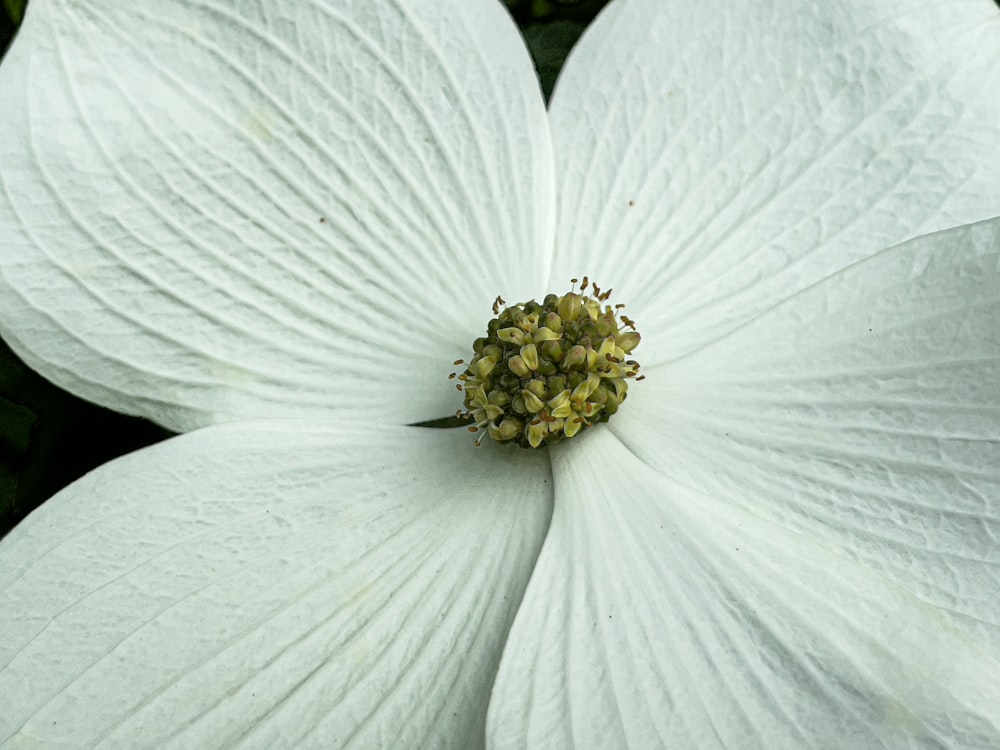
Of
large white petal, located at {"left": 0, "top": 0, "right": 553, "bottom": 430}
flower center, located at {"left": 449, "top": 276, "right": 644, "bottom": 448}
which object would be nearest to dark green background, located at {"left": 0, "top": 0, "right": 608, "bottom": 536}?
large white petal, located at {"left": 0, "top": 0, "right": 553, "bottom": 430}

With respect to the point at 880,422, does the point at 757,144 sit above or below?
above

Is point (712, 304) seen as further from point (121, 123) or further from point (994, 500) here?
point (121, 123)

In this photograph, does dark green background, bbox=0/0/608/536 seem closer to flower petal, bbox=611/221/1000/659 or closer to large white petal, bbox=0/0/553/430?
large white petal, bbox=0/0/553/430

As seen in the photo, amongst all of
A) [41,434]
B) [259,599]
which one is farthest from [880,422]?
[41,434]

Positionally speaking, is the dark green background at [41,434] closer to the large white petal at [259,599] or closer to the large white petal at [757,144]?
the large white petal at [259,599]

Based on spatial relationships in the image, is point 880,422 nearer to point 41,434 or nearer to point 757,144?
point 757,144

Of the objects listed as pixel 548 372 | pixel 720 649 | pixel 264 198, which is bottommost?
pixel 720 649

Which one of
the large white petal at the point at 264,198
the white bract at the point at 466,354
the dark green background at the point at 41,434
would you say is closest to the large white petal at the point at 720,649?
the white bract at the point at 466,354
